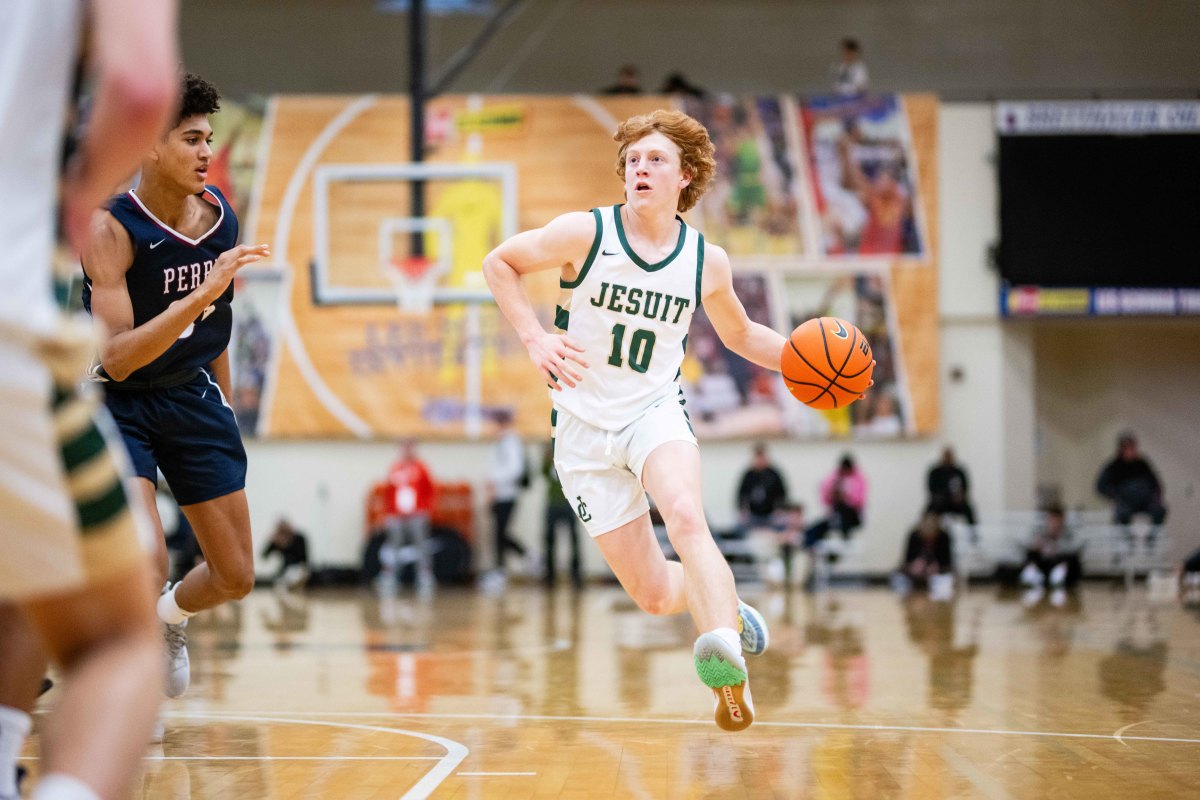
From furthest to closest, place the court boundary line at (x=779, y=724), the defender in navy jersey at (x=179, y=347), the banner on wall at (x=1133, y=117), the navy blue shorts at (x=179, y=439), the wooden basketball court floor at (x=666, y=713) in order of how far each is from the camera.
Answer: the banner on wall at (x=1133, y=117) → the court boundary line at (x=779, y=724) → the navy blue shorts at (x=179, y=439) → the defender in navy jersey at (x=179, y=347) → the wooden basketball court floor at (x=666, y=713)

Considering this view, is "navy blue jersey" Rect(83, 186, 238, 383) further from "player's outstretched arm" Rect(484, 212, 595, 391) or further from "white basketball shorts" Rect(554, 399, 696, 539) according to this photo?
"white basketball shorts" Rect(554, 399, 696, 539)

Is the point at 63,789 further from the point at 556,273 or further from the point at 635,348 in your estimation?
the point at 556,273

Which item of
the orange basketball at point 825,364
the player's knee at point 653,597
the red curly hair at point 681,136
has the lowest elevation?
the player's knee at point 653,597

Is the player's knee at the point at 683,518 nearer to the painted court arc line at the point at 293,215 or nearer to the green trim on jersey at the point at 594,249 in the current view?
the green trim on jersey at the point at 594,249

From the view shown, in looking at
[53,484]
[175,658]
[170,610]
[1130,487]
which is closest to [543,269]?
[170,610]

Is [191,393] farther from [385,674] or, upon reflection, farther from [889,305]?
[889,305]

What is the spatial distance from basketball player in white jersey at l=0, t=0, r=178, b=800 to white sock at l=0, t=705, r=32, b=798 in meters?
0.93

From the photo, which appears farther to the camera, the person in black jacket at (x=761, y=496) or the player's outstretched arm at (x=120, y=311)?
the person in black jacket at (x=761, y=496)

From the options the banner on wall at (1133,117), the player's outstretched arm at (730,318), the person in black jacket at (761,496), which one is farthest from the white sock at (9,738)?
the banner on wall at (1133,117)

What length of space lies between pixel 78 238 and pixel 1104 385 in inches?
807

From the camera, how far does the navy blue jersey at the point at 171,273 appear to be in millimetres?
4793

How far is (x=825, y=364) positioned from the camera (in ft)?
17.1

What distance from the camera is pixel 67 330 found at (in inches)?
79.3

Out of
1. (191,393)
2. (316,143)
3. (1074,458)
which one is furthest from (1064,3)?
(191,393)
